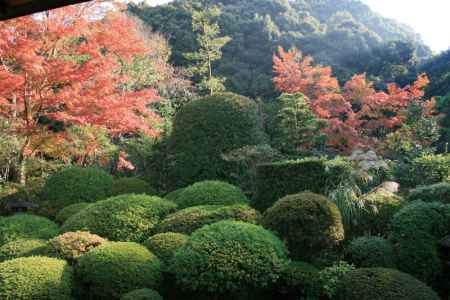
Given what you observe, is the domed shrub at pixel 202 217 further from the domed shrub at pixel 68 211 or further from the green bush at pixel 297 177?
the domed shrub at pixel 68 211

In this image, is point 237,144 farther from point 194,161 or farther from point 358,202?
point 358,202

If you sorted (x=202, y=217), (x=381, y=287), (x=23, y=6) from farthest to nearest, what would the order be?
(x=202, y=217) < (x=381, y=287) < (x=23, y=6)

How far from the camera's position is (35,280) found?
15.9 feet

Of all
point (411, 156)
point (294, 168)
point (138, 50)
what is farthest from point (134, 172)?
point (411, 156)

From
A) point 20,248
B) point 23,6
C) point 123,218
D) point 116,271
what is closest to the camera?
point 23,6

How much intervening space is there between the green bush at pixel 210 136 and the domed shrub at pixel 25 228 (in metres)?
2.66

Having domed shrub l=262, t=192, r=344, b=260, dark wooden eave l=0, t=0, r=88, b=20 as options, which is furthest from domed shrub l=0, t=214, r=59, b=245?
dark wooden eave l=0, t=0, r=88, b=20

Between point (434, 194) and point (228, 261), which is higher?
point (434, 194)

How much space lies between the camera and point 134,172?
A: 39.4 ft

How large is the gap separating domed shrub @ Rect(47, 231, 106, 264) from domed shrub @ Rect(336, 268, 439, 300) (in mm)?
3083

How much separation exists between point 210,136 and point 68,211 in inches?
117

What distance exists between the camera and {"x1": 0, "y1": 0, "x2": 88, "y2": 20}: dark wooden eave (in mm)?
1998

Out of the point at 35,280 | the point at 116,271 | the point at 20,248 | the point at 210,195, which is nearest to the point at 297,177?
the point at 210,195

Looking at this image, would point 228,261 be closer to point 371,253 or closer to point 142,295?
point 142,295
